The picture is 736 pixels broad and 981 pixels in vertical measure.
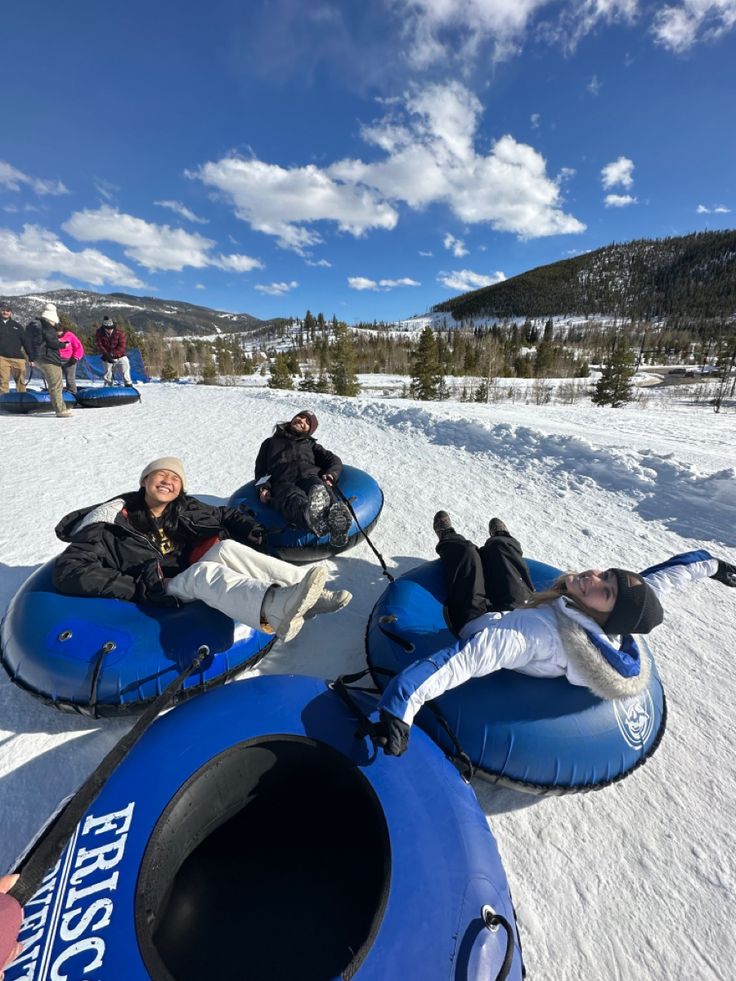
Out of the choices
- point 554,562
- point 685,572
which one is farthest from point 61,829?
point 554,562

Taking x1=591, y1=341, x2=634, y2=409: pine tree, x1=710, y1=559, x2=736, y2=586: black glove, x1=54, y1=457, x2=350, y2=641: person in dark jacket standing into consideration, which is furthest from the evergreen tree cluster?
x1=54, y1=457, x2=350, y2=641: person in dark jacket standing

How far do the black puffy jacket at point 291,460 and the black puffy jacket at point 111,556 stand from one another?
48.9 inches

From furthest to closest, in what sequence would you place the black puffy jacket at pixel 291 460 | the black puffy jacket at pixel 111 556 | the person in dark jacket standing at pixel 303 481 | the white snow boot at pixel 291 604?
the black puffy jacket at pixel 291 460
the person in dark jacket standing at pixel 303 481
the black puffy jacket at pixel 111 556
the white snow boot at pixel 291 604

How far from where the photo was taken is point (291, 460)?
4.33 meters

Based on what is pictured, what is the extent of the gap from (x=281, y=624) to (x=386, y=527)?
243 centimetres

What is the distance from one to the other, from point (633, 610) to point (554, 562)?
2249mm

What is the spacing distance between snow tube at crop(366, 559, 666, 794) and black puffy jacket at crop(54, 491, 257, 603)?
1.85 metres

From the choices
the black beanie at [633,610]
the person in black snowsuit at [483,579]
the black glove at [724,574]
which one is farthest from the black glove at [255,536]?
the black glove at [724,574]

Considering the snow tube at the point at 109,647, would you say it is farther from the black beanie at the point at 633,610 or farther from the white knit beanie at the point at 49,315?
the white knit beanie at the point at 49,315

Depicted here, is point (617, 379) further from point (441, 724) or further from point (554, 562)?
point (441, 724)

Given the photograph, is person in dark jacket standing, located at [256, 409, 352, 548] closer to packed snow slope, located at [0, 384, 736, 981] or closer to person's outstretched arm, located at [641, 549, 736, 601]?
packed snow slope, located at [0, 384, 736, 981]

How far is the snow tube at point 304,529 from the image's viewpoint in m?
3.50

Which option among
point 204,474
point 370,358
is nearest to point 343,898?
point 204,474

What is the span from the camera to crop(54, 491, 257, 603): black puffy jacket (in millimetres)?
2398
